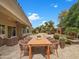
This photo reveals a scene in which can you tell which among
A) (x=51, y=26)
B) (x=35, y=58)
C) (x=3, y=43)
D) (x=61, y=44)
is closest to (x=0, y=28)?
(x=3, y=43)

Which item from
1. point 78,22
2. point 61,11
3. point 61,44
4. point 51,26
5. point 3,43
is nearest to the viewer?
point 61,44

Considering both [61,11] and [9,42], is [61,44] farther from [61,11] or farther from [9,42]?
[61,11]

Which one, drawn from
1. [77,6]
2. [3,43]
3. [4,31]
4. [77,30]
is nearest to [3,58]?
[3,43]

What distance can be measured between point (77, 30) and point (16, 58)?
34.4 feet

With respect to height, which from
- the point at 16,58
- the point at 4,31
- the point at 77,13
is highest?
the point at 77,13

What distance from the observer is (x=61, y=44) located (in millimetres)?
12047

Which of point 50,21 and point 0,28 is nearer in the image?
point 0,28

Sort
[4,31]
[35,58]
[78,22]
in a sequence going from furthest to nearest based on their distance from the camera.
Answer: [78,22]
[4,31]
[35,58]

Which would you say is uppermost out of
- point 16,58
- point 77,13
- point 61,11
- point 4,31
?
point 61,11

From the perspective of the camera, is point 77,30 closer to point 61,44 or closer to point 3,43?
point 61,44

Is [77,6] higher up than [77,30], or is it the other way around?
[77,6]

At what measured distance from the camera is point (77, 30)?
16750mm

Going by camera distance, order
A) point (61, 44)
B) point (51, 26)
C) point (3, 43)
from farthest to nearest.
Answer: point (51, 26), point (3, 43), point (61, 44)

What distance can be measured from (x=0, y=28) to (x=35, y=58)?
20.9 ft
